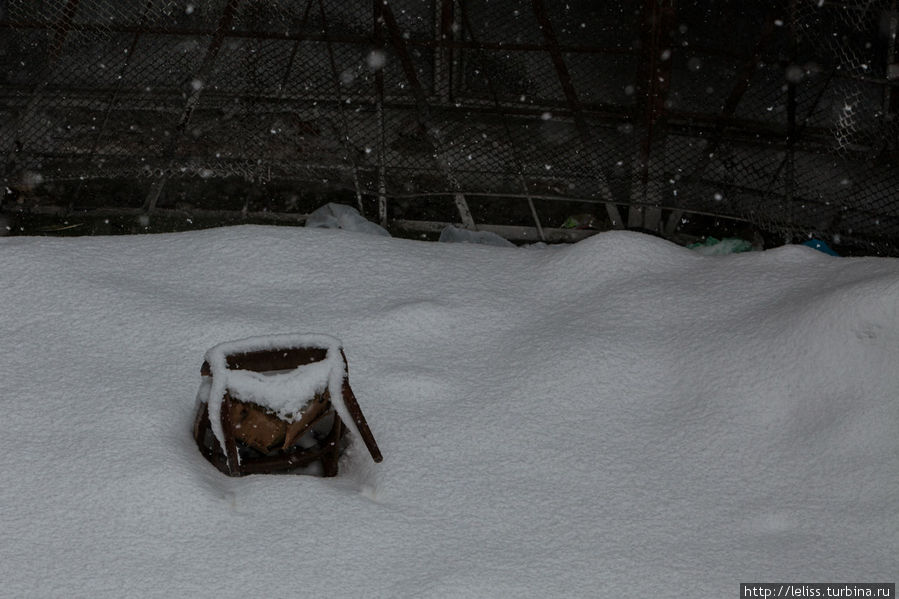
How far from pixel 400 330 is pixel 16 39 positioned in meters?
6.08

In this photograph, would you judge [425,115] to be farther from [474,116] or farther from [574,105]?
[574,105]

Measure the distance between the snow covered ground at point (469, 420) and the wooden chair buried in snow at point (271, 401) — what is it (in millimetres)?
147

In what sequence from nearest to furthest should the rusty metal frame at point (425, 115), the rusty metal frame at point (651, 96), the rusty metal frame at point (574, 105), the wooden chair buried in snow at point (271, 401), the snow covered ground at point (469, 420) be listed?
the snow covered ground at point (469, 420), the wooden chair buried in snow at point (271, 401), the rusty metal frame at point (651, 96), the rusty metal frame at point (574, 105), the rusty metal frame at point (425, 115)

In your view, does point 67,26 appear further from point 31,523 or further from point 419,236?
point 31,523

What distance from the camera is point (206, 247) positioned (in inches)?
205

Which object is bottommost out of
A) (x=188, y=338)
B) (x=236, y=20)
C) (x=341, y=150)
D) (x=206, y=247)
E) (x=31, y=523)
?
(x=31, y=523)

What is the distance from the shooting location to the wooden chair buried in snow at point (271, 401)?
12.1 feet

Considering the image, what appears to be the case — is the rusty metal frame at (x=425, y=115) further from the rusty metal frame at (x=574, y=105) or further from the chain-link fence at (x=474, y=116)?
the rusty metal frame at (x=574, y=105)

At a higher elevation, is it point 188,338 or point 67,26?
point 67,26

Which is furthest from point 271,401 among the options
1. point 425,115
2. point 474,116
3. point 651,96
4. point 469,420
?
point 474,116

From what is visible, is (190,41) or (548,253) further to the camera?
(190,41)

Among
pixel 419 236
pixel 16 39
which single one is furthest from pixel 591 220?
pixel 16 39

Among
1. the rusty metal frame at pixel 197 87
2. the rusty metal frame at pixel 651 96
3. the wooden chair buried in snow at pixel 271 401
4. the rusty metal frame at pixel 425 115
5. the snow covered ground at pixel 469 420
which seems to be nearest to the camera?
the snow covered ground at pixel 469 420

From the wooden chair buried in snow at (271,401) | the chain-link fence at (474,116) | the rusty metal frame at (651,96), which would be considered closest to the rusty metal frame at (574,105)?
the chain-link fence at (474,116)
